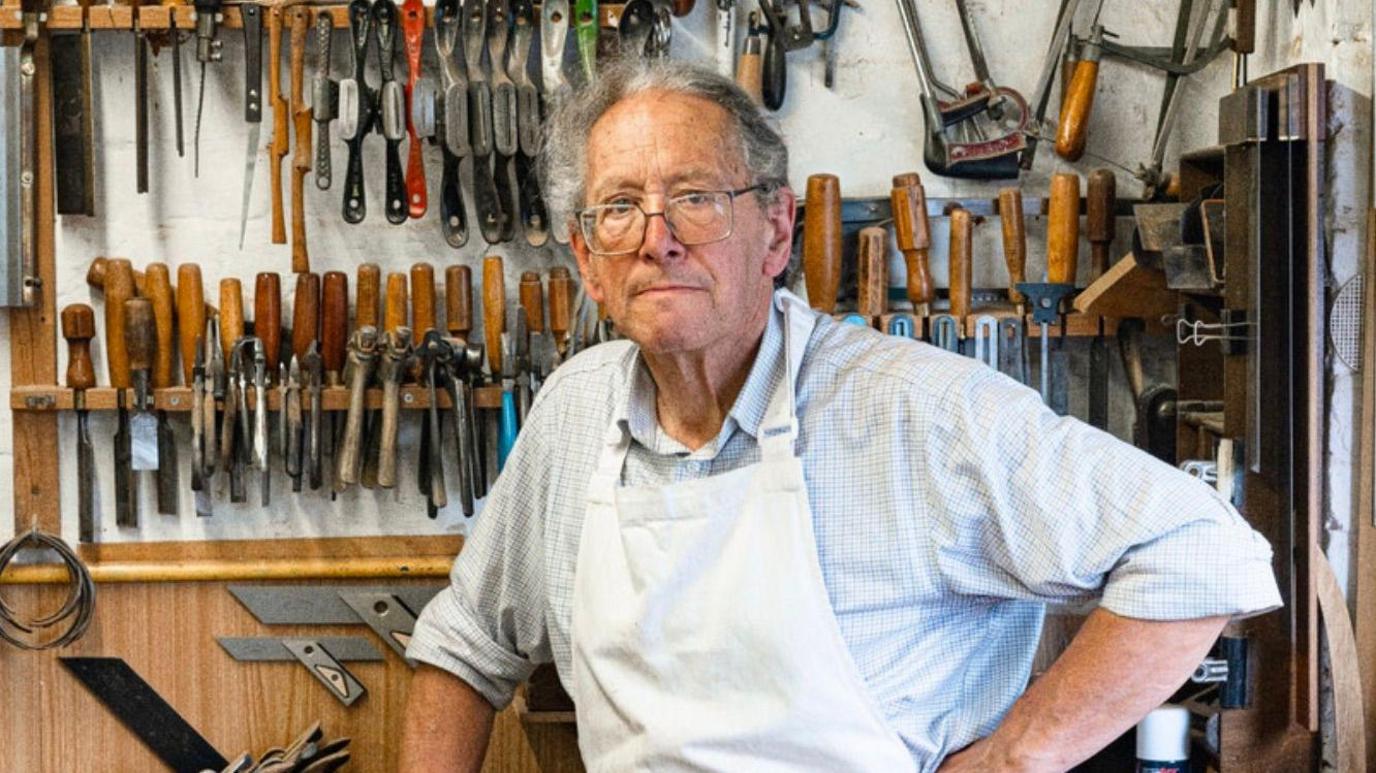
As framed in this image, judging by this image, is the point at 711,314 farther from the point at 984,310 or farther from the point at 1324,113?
the point at 984,310

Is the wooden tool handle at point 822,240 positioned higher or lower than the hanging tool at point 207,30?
lower

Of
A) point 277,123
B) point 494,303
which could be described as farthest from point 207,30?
point 494,303

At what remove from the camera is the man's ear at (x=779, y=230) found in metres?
1.88

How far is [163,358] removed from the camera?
287 centimetres

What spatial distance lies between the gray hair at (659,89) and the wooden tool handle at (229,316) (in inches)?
45.0

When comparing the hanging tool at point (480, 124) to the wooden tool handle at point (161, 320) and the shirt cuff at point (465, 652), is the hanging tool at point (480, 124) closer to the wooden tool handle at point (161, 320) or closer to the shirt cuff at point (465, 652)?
the wooden tool handle at point (161, 320)

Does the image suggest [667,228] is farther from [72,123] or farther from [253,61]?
[72,123]

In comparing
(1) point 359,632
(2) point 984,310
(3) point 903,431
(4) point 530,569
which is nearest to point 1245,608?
(3) point 903,431

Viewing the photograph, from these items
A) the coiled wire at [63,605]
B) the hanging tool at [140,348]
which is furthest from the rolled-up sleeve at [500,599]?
the coiled wire at [63,605]

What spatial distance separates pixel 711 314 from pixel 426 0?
4.51 ft

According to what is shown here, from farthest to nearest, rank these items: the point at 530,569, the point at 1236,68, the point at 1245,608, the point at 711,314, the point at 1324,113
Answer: the point at 1236,68, the point at 1324,113, the point at 530,569, the point at 711,314, the point at 1245,608

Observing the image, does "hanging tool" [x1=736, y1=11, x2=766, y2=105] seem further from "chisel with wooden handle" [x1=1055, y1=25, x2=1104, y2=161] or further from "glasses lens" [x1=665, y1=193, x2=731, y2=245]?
"glasses lens" [x1=665, y1=193, x2=731, y2=245]

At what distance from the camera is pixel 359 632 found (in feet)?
9.93

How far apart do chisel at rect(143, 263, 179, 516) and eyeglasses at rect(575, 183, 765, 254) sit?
1.33 meters
